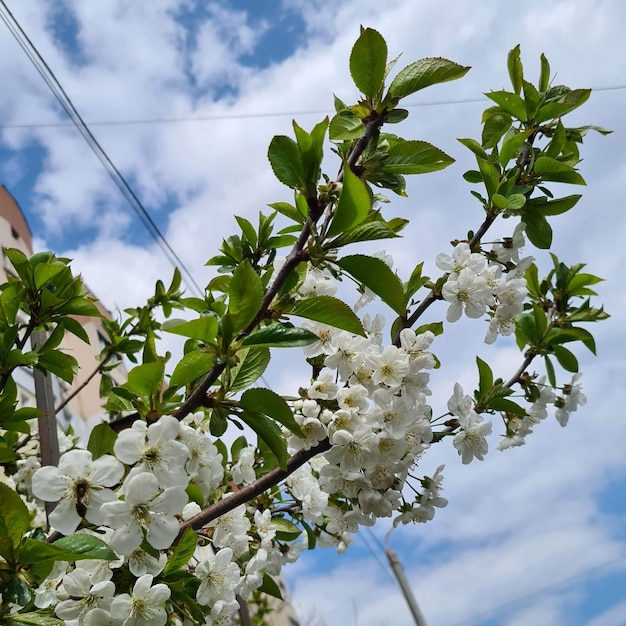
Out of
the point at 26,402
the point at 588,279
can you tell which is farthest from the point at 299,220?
the point at 26,402

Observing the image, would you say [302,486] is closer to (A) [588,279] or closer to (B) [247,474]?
Result: (B) [247,474]

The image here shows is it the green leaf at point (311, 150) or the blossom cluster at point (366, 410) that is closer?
the green leaf at point (311, 150)

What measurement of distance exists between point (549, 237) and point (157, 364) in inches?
32.8

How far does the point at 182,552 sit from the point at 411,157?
0.68 metres

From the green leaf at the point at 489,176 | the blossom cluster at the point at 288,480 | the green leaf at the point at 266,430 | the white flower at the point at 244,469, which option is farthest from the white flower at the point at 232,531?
the green leaf at the point at 489,176

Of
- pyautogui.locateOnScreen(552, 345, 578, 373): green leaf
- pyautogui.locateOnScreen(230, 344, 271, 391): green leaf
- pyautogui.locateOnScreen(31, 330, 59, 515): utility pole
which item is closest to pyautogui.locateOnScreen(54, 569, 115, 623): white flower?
pyautogui.locateOnScreen(230, 344, 271, 391): green leaf

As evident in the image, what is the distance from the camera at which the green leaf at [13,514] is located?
32.7 inches

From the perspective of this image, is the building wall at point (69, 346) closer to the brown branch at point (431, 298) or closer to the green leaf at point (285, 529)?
the green leaf at point (285, 529)

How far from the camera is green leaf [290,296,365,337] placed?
2.87 ft

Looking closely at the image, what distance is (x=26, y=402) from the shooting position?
606 centimetres

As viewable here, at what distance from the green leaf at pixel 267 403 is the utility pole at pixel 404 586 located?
8.11 m

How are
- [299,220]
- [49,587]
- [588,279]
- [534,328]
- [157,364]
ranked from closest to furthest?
[157,364], [49,587], [299,220], [534,328], [588,279]

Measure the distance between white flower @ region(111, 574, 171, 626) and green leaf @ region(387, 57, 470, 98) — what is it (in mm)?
777

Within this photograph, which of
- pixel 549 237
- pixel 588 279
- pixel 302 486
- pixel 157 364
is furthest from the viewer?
pixel 588 279
